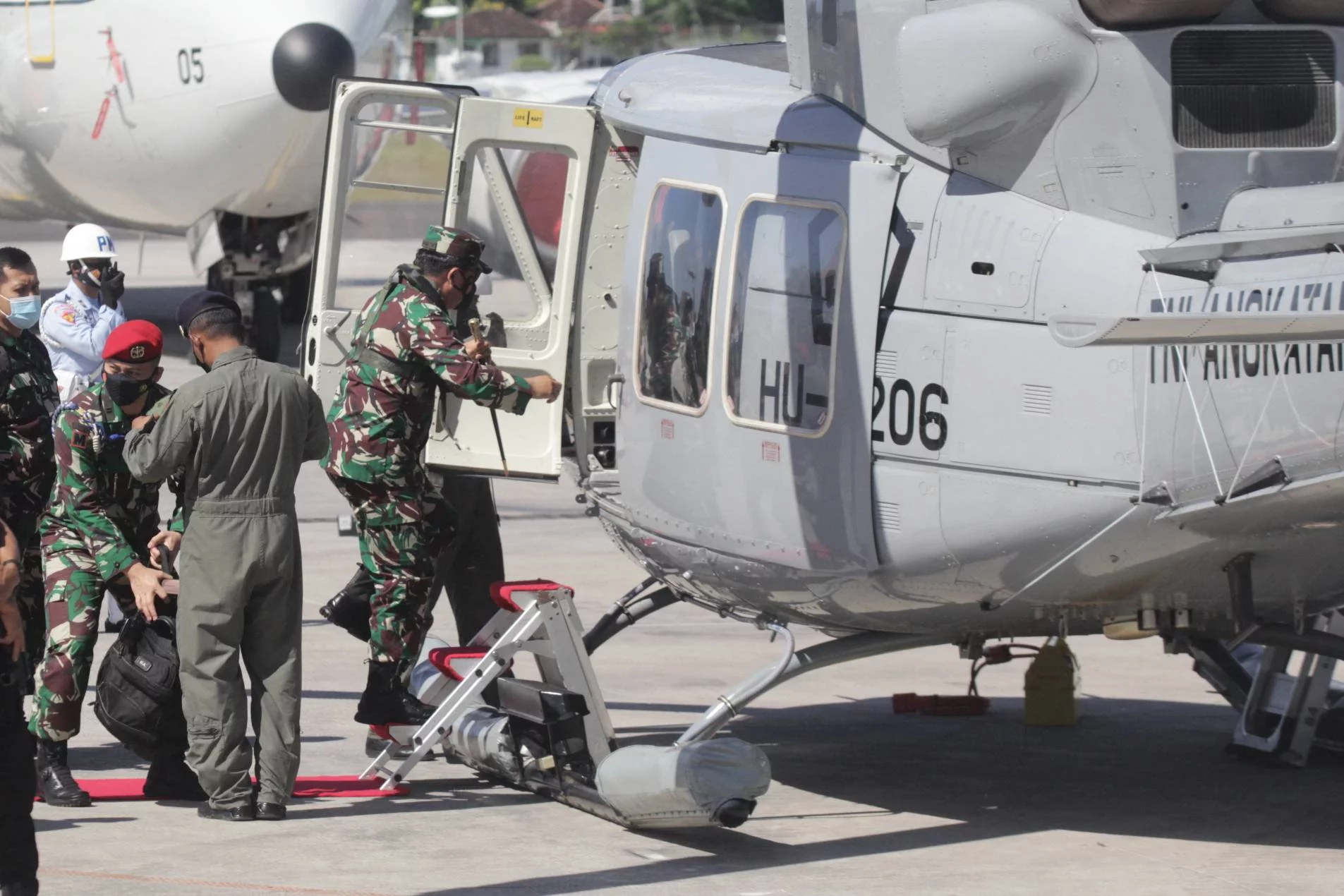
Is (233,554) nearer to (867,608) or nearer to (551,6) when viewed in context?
(867,608)

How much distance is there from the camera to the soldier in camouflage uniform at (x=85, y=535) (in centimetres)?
682

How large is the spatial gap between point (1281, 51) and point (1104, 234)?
0.79m

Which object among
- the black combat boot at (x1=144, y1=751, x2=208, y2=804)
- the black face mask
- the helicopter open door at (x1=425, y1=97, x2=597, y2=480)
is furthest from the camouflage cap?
the black combat boot at (x1=144, y1=751, x2=208, y2=804)

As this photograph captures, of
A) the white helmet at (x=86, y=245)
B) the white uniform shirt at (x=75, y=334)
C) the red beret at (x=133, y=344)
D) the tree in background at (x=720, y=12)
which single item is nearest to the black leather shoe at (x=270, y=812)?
the red beret at (x=133, y=344)

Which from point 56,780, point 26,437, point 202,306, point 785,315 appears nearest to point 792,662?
point 785,315

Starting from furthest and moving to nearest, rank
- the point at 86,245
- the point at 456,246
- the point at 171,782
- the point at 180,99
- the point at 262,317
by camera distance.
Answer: the point at 262,317 < the point at 180,99 < the point at 86,245 < the point at 456,246 < the point at 171,782

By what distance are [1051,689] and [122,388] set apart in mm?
3994

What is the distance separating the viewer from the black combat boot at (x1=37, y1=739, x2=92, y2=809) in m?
6.83

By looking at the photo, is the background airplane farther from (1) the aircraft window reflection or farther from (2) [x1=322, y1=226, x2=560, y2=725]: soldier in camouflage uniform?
(2) [x1=322, y1=226, x2=560, y2=725]: soldier in camouflage uniform

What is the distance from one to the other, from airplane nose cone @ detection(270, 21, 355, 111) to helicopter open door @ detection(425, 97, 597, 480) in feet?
25.2

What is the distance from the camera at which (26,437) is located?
684cm

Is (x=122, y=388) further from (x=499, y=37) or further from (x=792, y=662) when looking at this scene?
(x=499, y=37)

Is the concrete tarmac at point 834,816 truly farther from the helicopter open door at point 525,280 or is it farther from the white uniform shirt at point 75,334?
the white uniform shirt at point 75,334

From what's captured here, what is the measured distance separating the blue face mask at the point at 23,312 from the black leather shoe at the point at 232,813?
6.07 feet
